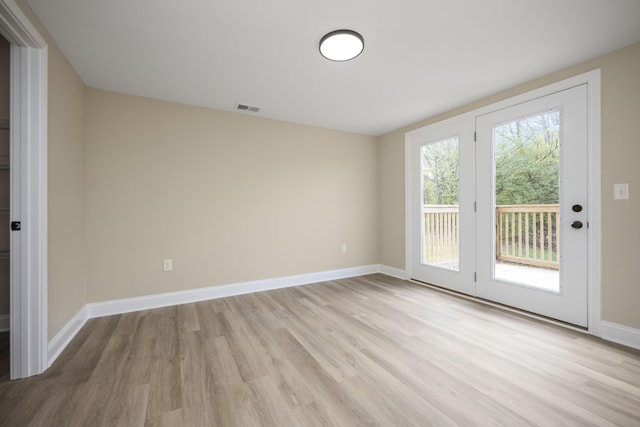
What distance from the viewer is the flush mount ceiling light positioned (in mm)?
1851

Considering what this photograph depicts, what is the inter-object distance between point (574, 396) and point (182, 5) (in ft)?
10.5

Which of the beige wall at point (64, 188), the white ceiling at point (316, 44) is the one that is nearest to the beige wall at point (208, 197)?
the beige wall at point (64, 188)

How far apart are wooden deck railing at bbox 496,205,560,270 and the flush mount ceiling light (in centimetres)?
221

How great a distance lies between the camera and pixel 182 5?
5.30ft

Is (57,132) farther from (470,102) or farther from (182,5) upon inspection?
(470,102)

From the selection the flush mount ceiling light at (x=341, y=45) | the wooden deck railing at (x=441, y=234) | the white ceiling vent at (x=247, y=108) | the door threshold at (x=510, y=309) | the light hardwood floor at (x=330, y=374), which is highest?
the white ceiling vent at (x=247, y=108)

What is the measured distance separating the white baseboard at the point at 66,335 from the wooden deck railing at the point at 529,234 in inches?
157

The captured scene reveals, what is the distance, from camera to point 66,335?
2.08 metres

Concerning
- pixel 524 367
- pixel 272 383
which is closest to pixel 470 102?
pixel 524 367

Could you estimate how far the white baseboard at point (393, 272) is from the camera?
3.96 meters

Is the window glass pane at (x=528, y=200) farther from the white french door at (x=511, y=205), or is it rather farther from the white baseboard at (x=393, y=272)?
the white baseboard at (x=393, y=272)

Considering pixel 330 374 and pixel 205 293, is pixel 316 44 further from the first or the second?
pixel 205 293

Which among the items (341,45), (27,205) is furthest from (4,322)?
(341,45)

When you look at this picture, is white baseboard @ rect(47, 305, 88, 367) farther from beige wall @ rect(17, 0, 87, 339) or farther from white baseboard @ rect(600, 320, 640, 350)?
white baseboard @ rect(600, 320, 640, 350)
